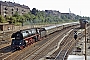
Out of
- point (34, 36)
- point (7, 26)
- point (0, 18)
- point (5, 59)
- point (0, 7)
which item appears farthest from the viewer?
point (0, 7)

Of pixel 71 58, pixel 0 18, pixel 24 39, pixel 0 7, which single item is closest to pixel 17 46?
pixel 24 39

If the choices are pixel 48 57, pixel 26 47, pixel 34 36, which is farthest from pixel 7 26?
pixel 48 57

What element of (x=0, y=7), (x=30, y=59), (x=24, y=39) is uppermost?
(x=0, y=7)

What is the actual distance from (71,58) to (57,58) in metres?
2.28

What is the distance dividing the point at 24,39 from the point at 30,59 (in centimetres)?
692

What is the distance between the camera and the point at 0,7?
110 m

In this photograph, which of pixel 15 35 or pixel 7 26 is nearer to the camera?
pixel 15 35

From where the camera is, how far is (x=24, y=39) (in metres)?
36.9

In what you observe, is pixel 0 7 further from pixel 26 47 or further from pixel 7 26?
pixel 26 47

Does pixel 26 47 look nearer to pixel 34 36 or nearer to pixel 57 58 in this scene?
pixel 34 36

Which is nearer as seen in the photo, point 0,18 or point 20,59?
point 20,59

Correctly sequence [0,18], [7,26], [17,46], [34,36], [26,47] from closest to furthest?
[17,46]
[26,47]
[34,36]
[7,26]
[0,18]

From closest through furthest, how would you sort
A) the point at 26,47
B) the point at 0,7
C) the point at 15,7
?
the point at 26,47 → the point at 0,7 → the point at 15,7

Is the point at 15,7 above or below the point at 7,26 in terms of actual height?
above
